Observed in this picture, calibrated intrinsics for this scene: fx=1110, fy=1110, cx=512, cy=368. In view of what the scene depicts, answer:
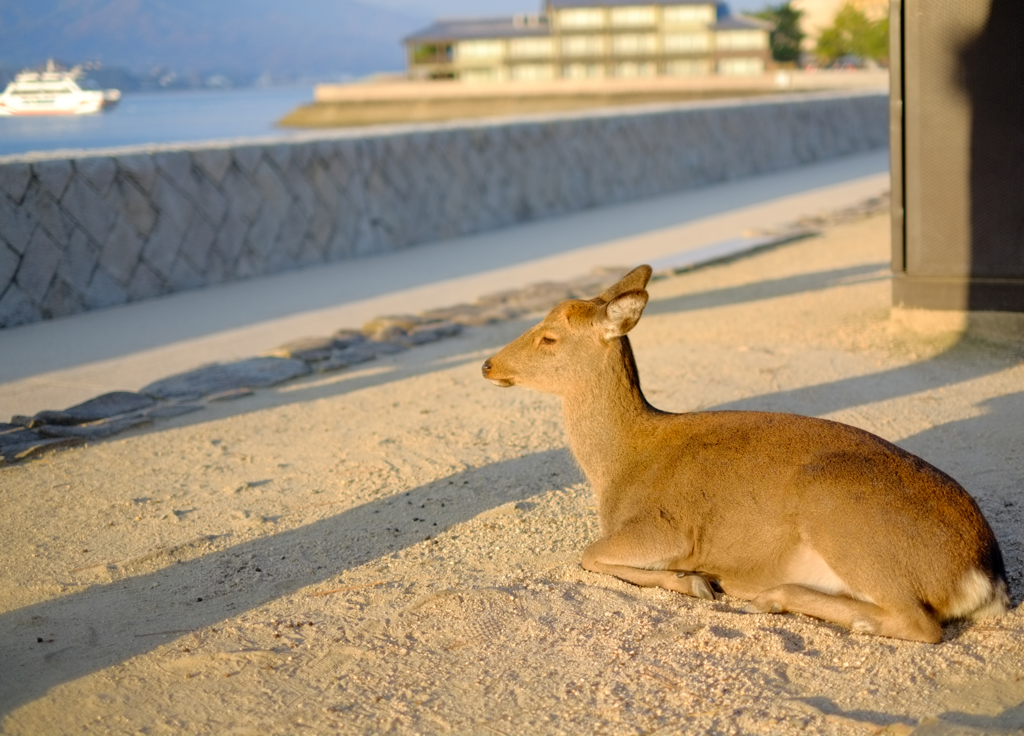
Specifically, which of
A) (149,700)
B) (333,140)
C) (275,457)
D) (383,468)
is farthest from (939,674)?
(333,140)

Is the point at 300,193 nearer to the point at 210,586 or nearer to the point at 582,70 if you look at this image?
the point at 210,586

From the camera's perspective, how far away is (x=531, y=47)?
8200 cm

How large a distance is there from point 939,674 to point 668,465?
1.26 m

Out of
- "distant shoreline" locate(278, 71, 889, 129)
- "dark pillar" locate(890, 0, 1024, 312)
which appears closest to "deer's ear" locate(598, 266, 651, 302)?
"dark pillar" locate(890, 0, 1024, 312)

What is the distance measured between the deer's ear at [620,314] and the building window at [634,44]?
264ft

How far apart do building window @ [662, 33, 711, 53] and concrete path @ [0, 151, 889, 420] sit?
65641 mm

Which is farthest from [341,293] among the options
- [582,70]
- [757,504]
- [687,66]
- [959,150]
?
[582,70]

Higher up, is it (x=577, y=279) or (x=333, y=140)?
(x=333, y=140)

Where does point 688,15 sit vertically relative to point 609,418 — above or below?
above

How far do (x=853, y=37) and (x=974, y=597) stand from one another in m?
84.5

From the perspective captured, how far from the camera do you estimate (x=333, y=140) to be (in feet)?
43.0

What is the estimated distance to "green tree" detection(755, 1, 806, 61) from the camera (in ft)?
284

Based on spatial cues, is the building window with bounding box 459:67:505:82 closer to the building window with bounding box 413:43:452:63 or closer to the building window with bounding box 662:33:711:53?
the building window with bounding box 413:43:452:63

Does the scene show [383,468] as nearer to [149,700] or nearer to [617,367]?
[617,367]
